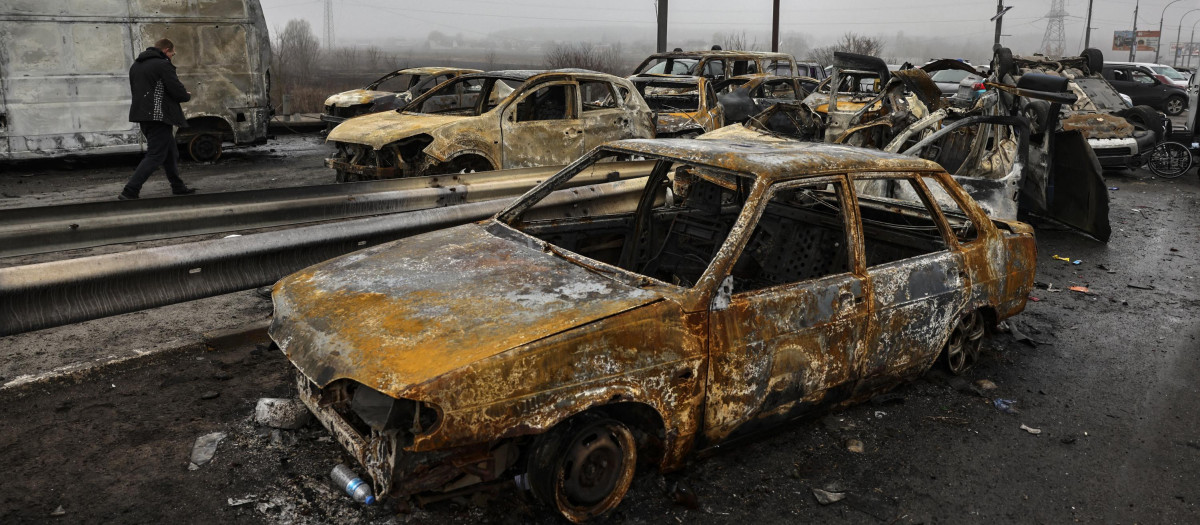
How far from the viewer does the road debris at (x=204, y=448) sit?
3312mm

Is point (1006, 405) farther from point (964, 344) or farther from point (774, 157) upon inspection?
point (774, 157)

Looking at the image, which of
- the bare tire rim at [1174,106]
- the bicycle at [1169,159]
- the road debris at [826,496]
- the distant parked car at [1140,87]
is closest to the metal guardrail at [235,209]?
the road debris at [826,496]

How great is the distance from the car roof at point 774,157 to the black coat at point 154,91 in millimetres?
6592

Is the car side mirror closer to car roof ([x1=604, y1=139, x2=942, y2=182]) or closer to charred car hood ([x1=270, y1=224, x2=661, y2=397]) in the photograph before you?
charred car hood ([x1=270, y1=224, x2=661, y2=397])

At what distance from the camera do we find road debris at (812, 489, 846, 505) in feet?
10.5

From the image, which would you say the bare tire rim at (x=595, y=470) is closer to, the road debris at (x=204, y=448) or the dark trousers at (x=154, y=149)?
the road debris at (x=204, y=448)

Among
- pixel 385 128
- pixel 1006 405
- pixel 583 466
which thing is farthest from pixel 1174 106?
pixel 583 466

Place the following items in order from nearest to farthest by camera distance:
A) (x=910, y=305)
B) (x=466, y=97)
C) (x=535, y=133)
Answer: (x=910, y=305)
(x=535, y=133)
(x=466, y=97)

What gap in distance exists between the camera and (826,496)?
3.24m

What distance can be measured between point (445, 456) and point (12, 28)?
11.2m

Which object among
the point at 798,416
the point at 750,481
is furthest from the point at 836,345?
the point at 750,481

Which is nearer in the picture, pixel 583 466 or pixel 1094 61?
pixel 583 466

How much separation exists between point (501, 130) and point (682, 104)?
4.92 m

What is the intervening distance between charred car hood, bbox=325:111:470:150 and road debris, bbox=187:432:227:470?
187 inches
